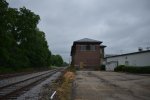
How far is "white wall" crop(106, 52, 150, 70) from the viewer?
53.4 meters

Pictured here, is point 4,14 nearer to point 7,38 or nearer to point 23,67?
point 7,38

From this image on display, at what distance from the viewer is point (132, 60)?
198ft

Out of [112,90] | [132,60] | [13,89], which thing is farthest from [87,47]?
[112,90]

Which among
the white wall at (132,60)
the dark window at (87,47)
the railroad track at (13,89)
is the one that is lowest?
the railroad track at (13,89)

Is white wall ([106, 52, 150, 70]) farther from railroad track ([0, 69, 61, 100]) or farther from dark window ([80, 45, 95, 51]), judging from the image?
railroad track ([0, 69, 61, 100])

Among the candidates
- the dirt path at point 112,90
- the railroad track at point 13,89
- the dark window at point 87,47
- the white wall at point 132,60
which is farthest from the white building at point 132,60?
the railroad track at point 13,89

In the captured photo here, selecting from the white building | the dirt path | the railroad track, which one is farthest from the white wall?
the railroad track

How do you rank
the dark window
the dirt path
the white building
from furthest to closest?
1. the dark window
2. the white building
3. the dirt path

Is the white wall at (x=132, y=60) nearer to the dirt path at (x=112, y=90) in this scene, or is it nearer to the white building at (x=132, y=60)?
the white building at (x=132, y=60)

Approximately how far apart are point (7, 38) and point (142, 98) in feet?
135

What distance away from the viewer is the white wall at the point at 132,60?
53.4 metres

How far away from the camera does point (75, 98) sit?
16203 millimetres

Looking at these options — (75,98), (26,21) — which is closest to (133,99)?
(75,98)

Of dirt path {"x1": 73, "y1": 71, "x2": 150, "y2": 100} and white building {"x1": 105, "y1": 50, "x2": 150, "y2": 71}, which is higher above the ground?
white building {"x1": 105, "y1": 50, "x2": 150, "y2": 71}
